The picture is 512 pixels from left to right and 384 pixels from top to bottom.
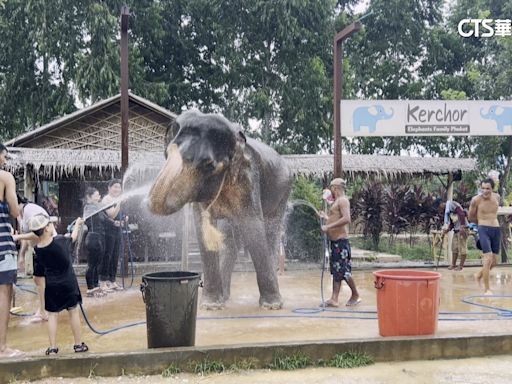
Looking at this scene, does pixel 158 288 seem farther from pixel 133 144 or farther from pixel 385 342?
pixel 133 144

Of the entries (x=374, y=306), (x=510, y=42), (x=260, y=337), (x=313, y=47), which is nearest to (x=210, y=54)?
(x=313, y=47)

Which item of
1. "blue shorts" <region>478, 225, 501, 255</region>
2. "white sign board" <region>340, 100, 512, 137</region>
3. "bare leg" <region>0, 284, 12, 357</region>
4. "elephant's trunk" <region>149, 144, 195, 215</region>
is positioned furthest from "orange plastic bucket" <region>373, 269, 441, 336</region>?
"white sign board" <region>340, 100, 512, 137</region>

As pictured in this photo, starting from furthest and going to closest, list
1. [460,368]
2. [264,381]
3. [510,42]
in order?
[510,42]
[460,368]
[264,381]

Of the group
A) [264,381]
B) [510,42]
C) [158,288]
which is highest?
[510,42]

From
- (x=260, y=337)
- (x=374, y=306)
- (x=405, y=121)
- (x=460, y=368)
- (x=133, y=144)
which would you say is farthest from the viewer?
(x=133, y=144)

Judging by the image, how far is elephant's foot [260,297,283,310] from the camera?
22.8 feet

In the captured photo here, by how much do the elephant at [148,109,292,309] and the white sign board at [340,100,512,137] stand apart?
10.2 ft

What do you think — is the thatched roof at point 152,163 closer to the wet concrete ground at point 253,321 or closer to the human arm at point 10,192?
the wet concrete ground at point 253,321

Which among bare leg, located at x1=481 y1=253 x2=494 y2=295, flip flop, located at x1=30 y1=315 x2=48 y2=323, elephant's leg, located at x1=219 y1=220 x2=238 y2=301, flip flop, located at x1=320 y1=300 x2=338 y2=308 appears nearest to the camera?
flip flop, located at x1=30 y1=315 x2=48 y2=323

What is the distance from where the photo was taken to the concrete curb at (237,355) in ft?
14.2

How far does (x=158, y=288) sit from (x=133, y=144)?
9223mm

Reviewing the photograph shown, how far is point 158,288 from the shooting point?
4711 millimetres

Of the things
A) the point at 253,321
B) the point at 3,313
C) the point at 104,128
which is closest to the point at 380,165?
the point at 104,128

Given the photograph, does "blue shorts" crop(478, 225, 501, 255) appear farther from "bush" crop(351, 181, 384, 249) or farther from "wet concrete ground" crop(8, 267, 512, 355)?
"bush" crop(351, 181, 384, 249)
